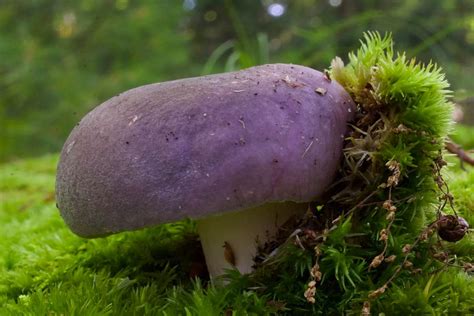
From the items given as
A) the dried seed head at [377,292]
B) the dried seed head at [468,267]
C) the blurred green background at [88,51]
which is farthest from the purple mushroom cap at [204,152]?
the blurred green background at [88,51]

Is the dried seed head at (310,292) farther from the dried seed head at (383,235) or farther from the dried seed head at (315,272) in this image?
the dried seed head at (383,235)

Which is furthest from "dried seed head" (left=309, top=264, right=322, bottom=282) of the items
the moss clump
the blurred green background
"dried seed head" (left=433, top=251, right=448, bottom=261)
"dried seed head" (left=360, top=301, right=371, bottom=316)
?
the blurred green background

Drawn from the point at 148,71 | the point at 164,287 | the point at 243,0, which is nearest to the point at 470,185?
the point at 164,287

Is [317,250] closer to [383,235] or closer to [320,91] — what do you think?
[383,235]

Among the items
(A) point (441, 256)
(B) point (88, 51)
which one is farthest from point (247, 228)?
(B) point (88, 51)

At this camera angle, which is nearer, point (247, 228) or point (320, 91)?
point (320, 91)

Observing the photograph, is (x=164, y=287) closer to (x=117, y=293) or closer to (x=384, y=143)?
(x=117, y=293)

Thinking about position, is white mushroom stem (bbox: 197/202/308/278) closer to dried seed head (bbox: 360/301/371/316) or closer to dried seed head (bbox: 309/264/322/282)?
dried seed head (bbox: 309/264/322/282)
